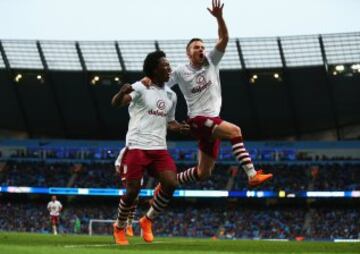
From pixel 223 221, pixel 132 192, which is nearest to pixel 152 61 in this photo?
pixel 132 192

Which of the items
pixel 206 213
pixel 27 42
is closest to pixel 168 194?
pixel 206 213

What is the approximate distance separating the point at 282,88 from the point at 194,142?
939cm

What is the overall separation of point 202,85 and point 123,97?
1.74 metres

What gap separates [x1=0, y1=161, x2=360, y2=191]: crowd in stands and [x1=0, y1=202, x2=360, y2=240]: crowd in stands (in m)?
1.81

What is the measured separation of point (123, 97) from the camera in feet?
35.2

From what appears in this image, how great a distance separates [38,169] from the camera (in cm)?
5603

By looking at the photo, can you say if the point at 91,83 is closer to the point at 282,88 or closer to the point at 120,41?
the point at 120,41

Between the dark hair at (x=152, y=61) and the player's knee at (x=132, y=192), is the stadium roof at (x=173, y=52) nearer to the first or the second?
the dark hair at (x=152, y=61)

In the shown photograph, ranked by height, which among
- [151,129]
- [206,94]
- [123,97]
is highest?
[206,94]

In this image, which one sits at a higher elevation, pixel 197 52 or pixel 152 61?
pixel 197 52

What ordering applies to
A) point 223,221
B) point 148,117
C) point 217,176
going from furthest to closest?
point 217,176
point 223,221
point 148,117

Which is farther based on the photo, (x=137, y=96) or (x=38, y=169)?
(x=38, y=169)

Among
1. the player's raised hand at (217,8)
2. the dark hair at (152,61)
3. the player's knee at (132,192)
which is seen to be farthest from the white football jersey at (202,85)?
the player's knee at (132,192)

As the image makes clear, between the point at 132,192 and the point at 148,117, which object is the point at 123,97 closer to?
the point at 148,117
